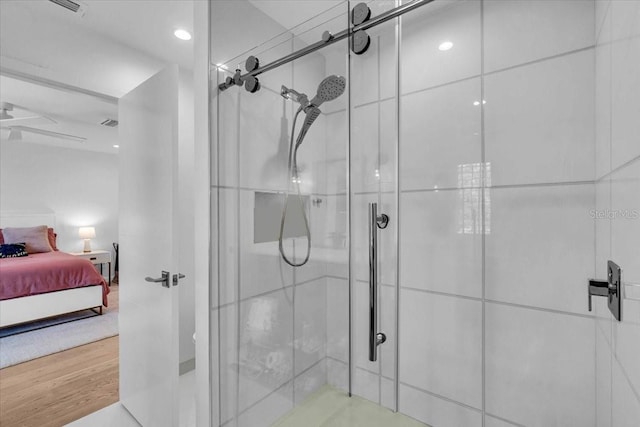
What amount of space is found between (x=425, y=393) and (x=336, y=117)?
47.6 inches

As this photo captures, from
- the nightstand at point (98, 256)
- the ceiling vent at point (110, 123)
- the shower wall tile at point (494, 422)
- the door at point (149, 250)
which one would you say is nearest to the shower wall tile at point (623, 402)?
the shower wall tile at point (494, 422)

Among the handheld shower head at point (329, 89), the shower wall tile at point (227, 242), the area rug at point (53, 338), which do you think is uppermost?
the handheld shower head at point (329, 89)

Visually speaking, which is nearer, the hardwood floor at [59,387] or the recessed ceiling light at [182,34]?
the hardwood floor at [59,387]

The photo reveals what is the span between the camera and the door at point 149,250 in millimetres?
1536

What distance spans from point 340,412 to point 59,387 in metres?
2.36

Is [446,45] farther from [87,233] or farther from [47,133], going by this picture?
[87,233]

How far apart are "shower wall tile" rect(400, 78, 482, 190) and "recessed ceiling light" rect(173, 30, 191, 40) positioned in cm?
162

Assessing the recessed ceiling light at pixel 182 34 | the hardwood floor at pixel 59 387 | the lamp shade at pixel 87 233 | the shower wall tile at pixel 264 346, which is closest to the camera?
the shower wall tile at pixel 264 346

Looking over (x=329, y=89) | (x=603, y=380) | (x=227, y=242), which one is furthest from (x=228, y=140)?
(x=603, y=380)

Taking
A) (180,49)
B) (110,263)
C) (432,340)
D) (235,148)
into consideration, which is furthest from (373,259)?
(110,263)

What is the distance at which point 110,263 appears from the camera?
5.89m

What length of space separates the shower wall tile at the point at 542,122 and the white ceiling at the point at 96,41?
5.65 ft

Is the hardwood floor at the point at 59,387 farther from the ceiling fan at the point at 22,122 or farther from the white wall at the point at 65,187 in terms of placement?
the white wall at the point at 65,187

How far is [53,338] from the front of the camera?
10.3 feet
